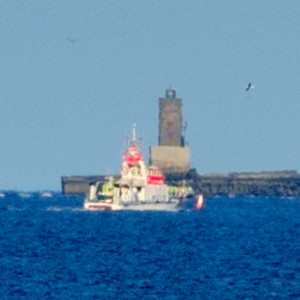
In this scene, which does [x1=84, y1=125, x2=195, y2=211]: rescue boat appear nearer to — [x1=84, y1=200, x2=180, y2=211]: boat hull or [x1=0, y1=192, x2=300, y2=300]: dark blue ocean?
[x1=84, y1=200, x2=180, y2=211]: boat hull

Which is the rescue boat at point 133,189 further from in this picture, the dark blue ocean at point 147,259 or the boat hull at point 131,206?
the dark blue ocean at point 147,259

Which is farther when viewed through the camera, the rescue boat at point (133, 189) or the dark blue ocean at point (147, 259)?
the rescue boat at point (133, 189)

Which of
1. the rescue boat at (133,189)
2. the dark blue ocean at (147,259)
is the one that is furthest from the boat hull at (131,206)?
the dark blue ocean at (147,259)

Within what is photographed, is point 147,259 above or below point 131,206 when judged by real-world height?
below

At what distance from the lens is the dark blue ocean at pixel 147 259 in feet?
231

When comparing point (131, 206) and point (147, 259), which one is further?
point (131, 206)

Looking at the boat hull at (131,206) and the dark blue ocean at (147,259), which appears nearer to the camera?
the dark blue ocean at (147,259)

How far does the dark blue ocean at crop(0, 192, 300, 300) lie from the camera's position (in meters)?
70.3

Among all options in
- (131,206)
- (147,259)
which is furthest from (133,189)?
(147,259)

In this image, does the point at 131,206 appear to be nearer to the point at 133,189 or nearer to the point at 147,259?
the point at 133,189

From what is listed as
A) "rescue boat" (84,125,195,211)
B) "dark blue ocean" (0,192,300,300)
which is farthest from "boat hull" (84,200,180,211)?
"dark blue ocean" (0,192,300,300)

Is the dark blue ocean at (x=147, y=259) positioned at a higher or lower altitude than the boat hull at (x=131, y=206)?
lower

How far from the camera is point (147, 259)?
86.1m

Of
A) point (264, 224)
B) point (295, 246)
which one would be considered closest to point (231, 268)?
point (295, 246)
